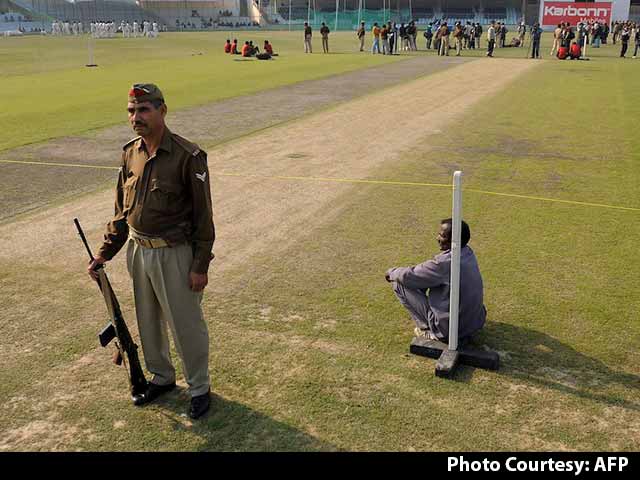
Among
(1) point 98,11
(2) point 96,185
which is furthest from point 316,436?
(1) point 98,11

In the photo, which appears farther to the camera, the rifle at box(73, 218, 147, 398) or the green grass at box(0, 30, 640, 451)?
the rifle at box(73, 218, 147, 398)

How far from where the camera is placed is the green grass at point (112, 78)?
17.2 metres

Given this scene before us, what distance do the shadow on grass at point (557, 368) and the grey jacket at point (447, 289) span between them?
0.28 metres

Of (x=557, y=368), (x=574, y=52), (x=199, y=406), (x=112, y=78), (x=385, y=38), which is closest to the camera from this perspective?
(x=199, y=406)

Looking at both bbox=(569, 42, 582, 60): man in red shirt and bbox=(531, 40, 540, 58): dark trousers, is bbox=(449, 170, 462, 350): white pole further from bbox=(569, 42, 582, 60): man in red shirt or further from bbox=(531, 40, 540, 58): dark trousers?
bbox=(531, 40, 540, 58): dark trousers

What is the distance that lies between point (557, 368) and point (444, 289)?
1.00m

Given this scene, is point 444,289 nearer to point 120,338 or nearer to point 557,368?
point 557,368

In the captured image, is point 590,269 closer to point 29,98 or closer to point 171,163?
point 171,163

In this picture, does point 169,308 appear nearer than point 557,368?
Yes

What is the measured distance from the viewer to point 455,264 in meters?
4.86

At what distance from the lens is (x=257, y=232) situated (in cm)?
830

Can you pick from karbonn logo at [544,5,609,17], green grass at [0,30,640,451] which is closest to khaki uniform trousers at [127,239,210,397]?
green grass at [0,30,640,451]

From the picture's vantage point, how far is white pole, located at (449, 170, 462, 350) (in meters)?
4.62

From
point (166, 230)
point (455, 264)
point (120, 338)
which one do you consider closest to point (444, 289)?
point (455, 264)
